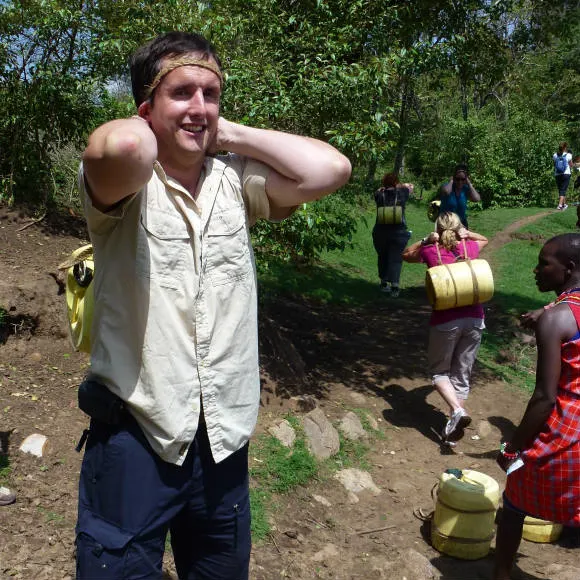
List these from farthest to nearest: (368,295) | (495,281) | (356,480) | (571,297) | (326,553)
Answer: (495,281) < (368,295) < (356,480) < (326,553) < (571,297)

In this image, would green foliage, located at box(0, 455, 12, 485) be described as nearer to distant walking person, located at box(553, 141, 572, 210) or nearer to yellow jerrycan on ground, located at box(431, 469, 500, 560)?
yellow jerrycan on ground, located at box(431, 469, 500, 560)

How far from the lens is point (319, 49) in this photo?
5.36 metres

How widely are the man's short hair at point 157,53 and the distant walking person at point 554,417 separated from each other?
1921 mm

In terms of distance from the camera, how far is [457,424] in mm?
5293

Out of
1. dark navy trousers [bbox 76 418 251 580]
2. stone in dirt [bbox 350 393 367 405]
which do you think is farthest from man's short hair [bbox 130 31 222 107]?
stone in dirt [bbox 350 393 367 405]

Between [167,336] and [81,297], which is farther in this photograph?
[81,297]

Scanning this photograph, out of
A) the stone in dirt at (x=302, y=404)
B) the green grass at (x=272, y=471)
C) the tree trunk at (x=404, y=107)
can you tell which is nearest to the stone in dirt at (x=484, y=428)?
the stone in dirt at (x=302, y=404)

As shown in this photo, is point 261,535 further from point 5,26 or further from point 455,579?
point 5,26

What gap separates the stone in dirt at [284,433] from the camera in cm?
476

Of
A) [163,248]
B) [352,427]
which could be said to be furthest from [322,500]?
[163,248]

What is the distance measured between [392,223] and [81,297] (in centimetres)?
770

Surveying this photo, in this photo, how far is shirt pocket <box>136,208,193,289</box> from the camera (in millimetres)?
1755

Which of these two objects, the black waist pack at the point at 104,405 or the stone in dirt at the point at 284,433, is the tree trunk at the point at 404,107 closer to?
the stone in dirt at the point at 284,433

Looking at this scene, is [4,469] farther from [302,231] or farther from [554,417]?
[554,417]
